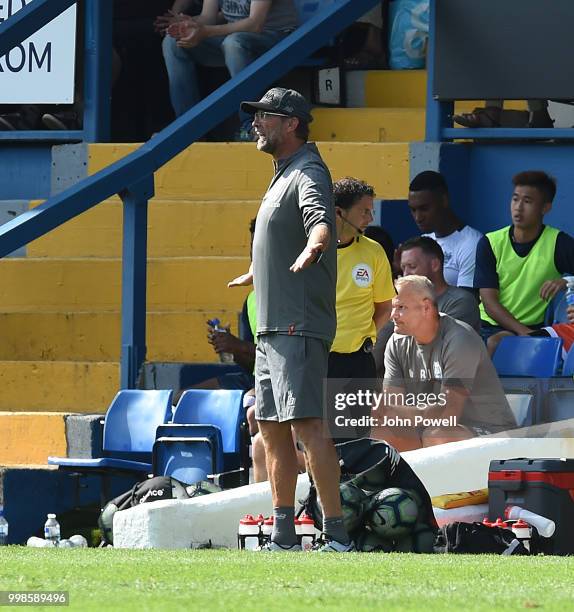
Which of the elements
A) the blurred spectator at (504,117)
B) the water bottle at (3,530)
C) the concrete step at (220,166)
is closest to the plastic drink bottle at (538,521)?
the water bottle at (3,530)

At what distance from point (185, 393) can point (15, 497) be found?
1.19 meters

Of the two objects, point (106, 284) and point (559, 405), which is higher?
point (106, 284)

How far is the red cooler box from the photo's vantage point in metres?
8.24

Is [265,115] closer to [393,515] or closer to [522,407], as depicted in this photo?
[393,515]

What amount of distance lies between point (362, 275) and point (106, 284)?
3.35 meters

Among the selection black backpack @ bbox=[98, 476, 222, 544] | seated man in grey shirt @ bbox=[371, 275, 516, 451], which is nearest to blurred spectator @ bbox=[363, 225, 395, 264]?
seated man in grey shirt @ bbox=[371, 275, 516, 451]

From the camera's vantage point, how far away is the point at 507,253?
11.1 m

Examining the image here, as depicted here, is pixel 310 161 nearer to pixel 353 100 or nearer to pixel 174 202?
pixel 174 202

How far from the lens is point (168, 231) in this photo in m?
12.8

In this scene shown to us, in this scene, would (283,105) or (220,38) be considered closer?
(283,105)

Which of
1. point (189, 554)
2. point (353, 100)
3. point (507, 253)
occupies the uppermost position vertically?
point (353, 100)

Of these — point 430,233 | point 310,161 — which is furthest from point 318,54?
point 310,161

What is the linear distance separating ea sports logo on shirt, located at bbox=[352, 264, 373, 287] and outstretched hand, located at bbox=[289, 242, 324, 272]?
2.18 meters

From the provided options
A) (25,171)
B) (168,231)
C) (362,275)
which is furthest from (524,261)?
(25,171)
